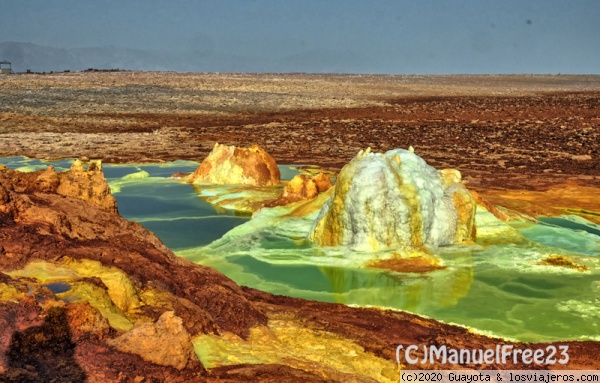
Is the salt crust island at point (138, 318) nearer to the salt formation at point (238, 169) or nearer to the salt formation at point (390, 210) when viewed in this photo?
the salt formation at point (390, 210)

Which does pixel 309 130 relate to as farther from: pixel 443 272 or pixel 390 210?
pixel 443 272

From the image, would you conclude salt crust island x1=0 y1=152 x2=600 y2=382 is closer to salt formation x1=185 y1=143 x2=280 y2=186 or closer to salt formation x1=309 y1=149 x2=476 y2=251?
salt formation x1=309 y1=149 x2=476 y2=251

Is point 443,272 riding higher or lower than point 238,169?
lower

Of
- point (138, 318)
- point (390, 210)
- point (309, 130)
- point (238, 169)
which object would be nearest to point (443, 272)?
point (390, 210)

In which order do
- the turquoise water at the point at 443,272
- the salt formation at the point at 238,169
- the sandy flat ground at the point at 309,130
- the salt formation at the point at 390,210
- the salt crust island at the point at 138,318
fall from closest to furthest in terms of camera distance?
1. the salt crust island at the point at 138,318
2. the turquoise water at the point at 443,272
3. the salt formation at the point at 390,210
4. the salt formation at the point at 238,169
5. the sandy flat ground at the point at 309,130

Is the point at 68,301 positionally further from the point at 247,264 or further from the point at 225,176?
the point at 225,176

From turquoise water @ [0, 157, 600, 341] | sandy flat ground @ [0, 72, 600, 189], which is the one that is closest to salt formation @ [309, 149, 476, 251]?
turquoise water @ [0, 157, 600, 341]

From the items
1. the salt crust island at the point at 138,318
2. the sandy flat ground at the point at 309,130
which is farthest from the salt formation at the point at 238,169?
the salt crust island at the point at 138,318
